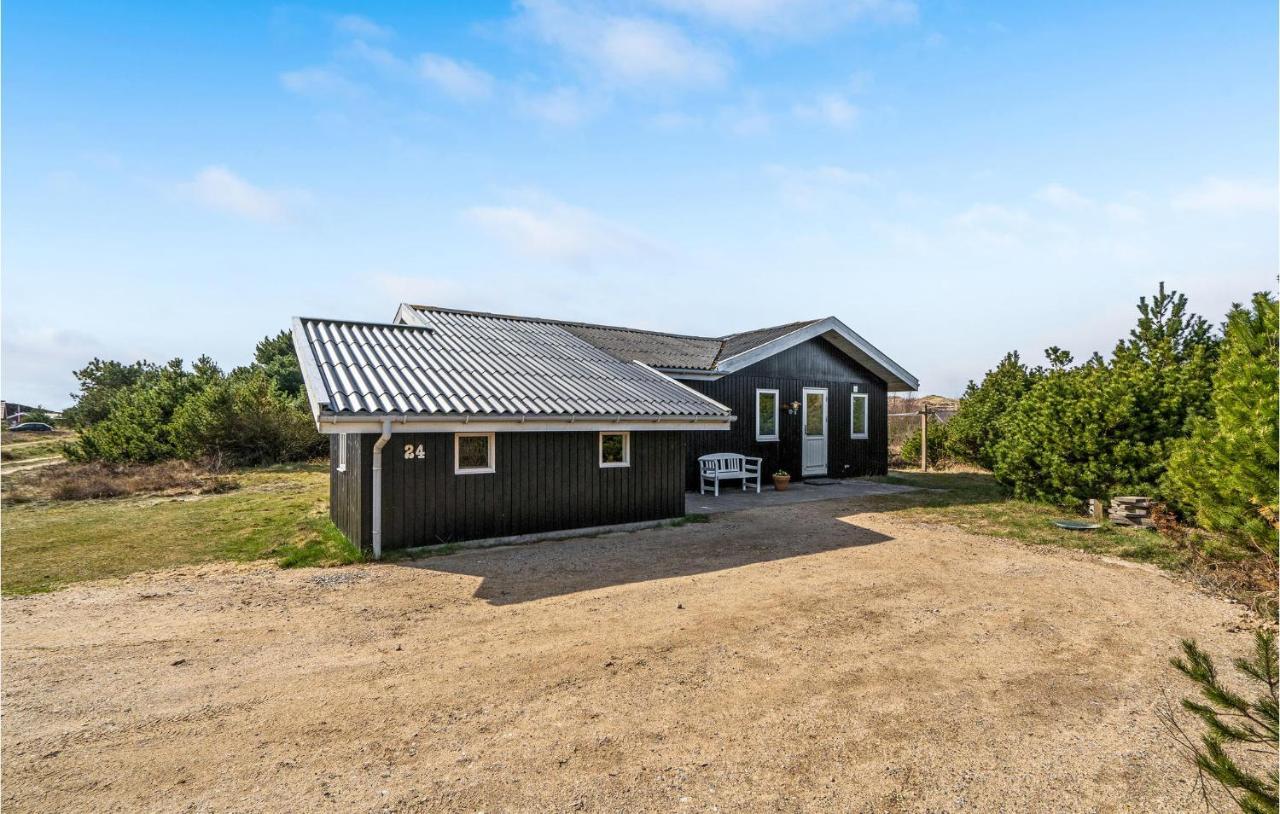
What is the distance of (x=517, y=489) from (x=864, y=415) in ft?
39.7

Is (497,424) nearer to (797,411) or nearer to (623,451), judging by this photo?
(623,451)

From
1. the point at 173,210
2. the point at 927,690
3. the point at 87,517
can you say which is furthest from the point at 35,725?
the point at 87,517

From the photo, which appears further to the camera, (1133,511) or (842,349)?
(842,349)

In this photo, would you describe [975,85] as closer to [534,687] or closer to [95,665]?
[534,687]

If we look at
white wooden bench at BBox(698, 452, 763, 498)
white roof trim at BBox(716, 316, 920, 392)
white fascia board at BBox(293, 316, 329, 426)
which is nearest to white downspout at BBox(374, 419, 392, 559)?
white fascia board at BBox(293, 316, 329, 426)

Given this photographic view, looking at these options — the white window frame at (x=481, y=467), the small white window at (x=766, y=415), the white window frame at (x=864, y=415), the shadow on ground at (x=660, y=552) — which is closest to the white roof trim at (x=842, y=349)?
the white window frame at (x=864, y=415)

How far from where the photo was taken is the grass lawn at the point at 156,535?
7551mm

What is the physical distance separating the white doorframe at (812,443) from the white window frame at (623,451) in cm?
749

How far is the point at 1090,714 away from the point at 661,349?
493 inches

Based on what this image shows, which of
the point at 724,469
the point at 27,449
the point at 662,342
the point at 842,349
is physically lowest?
the point at 27,449

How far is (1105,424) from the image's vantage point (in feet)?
33.0

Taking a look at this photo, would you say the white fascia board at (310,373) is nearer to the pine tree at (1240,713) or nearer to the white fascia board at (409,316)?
the white fascia board at (409,316)

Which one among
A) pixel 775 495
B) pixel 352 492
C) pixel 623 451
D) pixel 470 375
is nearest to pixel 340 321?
pixel 470 375

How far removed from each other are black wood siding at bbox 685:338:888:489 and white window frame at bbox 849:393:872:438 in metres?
0.06
